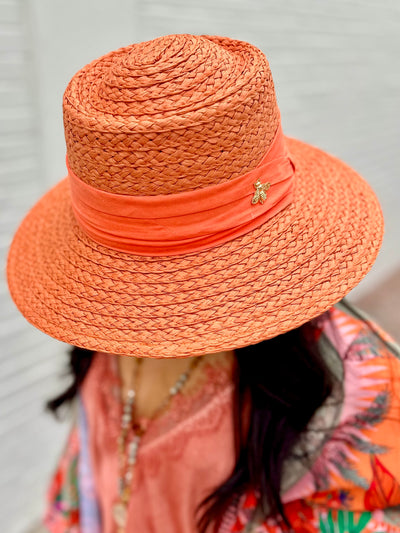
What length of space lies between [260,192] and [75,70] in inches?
43.2

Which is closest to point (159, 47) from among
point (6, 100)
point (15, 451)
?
point (6, 100)

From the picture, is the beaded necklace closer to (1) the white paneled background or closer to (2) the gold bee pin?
(2) the gold bee pin

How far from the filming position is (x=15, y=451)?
6.72ft

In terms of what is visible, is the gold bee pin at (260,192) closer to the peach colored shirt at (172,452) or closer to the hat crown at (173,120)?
the hat crown at (173,120)

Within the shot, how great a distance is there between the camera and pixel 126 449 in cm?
115

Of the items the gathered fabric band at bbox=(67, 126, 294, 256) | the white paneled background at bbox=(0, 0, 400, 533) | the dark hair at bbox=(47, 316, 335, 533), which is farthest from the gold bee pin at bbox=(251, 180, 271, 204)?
the white paneled background at bbox=(0, 0, 400, 533)

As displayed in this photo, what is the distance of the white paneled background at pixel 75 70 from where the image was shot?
1.57 meters

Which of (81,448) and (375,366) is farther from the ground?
(375,366)

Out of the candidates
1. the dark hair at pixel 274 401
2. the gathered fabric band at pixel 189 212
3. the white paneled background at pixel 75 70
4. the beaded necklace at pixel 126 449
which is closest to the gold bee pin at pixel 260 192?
the gathered fabric band at pixel 189 212

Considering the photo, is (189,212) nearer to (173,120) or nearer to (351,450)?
(173,120)

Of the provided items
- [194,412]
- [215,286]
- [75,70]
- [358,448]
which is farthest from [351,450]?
[75,70]

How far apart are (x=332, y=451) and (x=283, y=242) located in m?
0.44

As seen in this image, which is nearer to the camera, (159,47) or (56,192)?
(159,47)

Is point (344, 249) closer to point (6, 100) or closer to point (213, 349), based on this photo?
point (213, 349)
